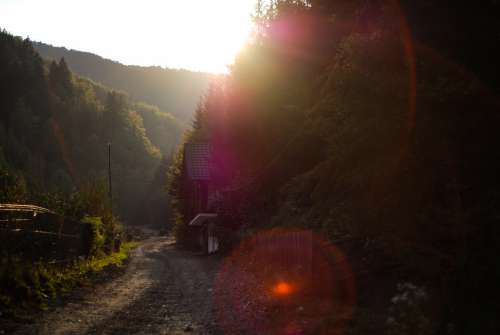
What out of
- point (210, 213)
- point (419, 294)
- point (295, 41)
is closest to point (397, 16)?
point (419, 294)

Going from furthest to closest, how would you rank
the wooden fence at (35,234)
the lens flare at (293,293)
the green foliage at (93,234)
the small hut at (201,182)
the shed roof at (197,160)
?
1. the shed roof at (197,160)
2. the small hut at (201,182)
3. the green foliage at (93,234)
4. the wooden fence at (35,234)
5. the lens flare at (293,293)

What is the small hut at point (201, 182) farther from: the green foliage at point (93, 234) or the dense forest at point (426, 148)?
the dense forest at point (426, 148)

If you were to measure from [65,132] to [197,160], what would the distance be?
3641 inches

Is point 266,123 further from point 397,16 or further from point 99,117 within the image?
point 99,117

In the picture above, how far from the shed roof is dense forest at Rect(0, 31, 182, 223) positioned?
54432 millimetres

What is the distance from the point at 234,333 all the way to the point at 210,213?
103ft

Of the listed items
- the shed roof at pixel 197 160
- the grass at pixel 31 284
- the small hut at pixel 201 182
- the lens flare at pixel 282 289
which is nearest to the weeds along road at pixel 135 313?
the grass at pixel 31 284

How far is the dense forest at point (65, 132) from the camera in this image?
108m

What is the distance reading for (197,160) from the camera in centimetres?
4184

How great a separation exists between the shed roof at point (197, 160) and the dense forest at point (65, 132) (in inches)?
2143

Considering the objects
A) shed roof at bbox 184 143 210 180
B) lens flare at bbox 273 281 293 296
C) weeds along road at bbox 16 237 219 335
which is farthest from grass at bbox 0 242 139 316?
shed roof at bbox 184 143 210 180

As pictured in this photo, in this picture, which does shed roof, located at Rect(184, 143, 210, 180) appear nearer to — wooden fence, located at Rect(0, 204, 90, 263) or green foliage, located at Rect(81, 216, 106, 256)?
green foliage, located at Rect(81, 216, 106, 256)

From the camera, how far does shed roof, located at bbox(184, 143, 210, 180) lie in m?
40.8

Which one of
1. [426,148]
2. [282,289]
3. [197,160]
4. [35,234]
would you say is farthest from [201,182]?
[426,148]
